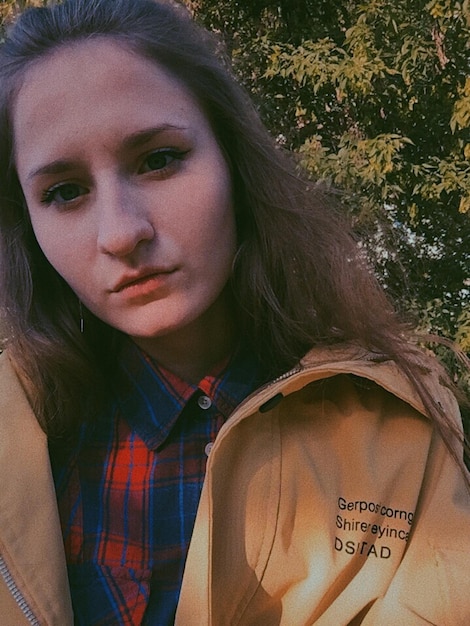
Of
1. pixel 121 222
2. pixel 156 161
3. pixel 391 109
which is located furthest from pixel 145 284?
pixel 391 109

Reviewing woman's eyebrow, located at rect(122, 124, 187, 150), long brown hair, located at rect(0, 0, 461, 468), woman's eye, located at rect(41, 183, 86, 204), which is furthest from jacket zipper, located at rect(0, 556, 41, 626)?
woman's eyebrow, located at rect(122, 124, 187, 150)

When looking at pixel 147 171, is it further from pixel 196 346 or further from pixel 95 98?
pixel 196 346

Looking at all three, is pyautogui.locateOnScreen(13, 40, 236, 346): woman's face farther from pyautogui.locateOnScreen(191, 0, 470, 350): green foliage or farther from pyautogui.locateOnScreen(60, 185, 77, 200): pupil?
pyautogui.locateOnScreen(191, 0, 470, 350): green foliage

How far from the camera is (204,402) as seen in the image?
55.3 inches

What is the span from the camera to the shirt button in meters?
1.40

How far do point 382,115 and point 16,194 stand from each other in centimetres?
312

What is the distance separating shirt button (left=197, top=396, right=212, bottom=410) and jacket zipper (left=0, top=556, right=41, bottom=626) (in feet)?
1.49

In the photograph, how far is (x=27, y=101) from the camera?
1319 mm

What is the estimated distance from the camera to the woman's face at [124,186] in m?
1.23

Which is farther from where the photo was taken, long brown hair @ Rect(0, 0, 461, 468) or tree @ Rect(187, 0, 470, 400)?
tree @ Rect(187, 0, 470, 400)

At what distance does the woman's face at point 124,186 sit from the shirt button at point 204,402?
186 millimetres

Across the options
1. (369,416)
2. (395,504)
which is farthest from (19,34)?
(395,504)

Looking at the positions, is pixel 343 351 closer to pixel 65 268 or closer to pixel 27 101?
pixel 65 268

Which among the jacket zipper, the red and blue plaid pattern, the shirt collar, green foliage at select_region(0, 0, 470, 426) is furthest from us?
green foliage at select_region(0, 0, 470, 426)
